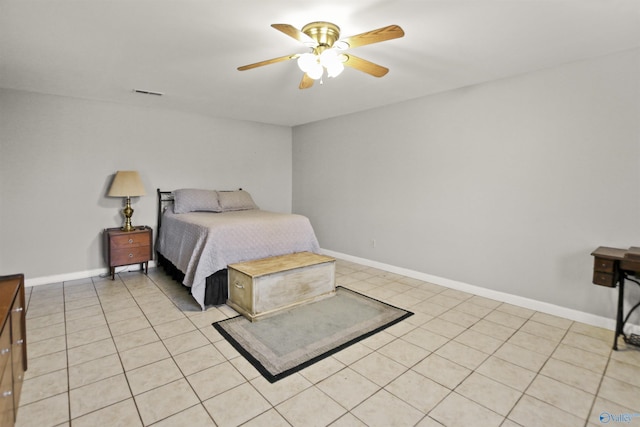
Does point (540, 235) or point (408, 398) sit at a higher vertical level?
point (540, 235)

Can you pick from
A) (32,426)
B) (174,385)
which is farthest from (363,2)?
(32,426)

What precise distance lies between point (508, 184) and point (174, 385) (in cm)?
338

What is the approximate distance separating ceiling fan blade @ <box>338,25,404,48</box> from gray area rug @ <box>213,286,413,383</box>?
2.13 meters

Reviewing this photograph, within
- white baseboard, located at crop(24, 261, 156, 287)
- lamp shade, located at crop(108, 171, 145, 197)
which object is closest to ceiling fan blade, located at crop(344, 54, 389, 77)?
lamp shade, located at crop(108, 171, 145, 197)

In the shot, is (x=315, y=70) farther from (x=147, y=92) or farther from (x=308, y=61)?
(x=147, y=92)

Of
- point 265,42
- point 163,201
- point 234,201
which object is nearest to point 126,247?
point 163,201

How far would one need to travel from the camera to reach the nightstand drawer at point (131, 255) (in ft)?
12.7

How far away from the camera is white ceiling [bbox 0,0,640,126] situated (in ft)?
6.33

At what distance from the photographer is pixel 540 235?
3057mm

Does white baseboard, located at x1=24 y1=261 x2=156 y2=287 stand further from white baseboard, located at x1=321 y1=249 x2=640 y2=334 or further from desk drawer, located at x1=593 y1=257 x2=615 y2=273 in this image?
desk drawer, located at x1=593 y1=257 x2=615 y2=273

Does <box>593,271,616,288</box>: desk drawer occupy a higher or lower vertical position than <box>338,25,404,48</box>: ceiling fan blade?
lower

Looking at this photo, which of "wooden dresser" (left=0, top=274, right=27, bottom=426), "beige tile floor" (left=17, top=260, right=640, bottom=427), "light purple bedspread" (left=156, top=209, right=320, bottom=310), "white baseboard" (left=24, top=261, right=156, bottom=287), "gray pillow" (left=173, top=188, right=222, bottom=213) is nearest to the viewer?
"wooden dresser" (left=0, top=274, right=27, bottom=426)

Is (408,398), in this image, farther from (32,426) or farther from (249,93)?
(249,93)

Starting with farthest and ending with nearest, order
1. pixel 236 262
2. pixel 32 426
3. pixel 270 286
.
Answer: pixel 236 262, pixel 270 286, pixel 32 426
